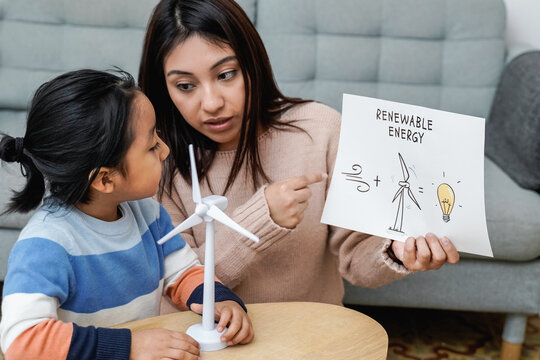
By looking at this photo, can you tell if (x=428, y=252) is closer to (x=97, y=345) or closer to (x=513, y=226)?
(x=97, y=345)

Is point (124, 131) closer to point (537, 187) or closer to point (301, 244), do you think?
point (301, 244)

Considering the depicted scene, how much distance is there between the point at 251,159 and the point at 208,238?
515 mm

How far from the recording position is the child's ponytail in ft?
3.02

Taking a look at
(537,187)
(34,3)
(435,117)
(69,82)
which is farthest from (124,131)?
(34,3)

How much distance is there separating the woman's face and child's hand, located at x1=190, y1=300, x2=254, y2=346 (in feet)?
1.33

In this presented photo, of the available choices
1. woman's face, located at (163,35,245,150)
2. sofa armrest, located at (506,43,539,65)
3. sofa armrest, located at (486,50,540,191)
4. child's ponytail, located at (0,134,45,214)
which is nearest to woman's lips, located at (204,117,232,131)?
woman's face, located at (163,35,245,150)

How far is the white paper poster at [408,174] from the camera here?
0.95 metres

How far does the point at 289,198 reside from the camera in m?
1.04

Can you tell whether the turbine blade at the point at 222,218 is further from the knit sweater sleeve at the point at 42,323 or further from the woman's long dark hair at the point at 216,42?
the woman's long dark hair at the point at 216,42

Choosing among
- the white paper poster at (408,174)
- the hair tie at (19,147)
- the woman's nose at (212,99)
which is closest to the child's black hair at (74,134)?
the hair tie at (19,147)

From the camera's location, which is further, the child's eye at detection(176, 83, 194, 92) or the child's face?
the child's eye at detection(176, 83, 194, 92)

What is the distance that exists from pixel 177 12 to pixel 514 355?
4.52 ft

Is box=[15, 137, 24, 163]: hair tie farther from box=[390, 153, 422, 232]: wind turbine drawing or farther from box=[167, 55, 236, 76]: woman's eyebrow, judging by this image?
box=[390, 153, 422, 232]: wind turbine drawing

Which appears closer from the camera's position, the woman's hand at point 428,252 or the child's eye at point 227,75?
the woman's hand at point 428,252
